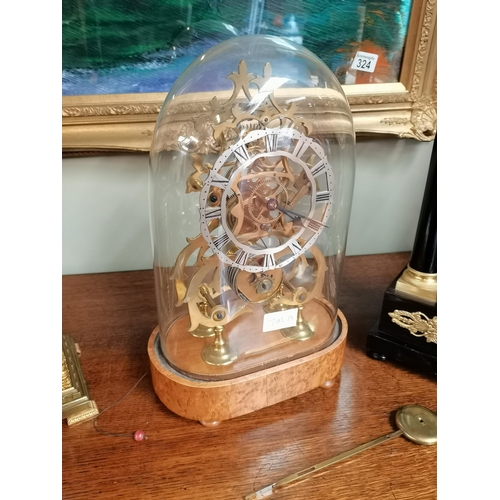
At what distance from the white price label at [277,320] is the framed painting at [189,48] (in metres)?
0.37

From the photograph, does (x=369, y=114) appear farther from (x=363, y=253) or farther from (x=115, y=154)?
(x=115, y=154)

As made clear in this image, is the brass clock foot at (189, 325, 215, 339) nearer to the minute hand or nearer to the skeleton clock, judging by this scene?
the skeleton clock

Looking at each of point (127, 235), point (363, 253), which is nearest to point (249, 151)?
point (127, 235)

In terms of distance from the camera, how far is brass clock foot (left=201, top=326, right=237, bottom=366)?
25.1 inches

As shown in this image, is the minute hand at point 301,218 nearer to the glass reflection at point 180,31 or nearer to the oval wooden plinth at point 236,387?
the oval wooden plinth at point 236,387

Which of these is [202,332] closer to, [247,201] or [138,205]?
[247,201]

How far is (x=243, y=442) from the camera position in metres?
0.61

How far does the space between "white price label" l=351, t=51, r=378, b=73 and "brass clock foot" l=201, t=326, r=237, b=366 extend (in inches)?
20.1

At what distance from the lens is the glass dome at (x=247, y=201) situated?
58cm

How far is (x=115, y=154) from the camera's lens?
34.1 inches

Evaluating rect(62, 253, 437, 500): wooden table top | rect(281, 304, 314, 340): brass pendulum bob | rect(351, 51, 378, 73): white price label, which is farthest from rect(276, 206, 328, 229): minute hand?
rect(351, 51, 378, 73): white price label

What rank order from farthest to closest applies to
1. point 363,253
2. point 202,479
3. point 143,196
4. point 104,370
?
point 363,253, point 143,196, point 104,370, point 202,479

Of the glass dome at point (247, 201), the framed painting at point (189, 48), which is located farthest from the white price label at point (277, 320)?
the framed painting at point (189, 48)

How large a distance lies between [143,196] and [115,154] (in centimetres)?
9
